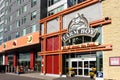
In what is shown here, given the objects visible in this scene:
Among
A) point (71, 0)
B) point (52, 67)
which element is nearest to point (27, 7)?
point (71, 0)

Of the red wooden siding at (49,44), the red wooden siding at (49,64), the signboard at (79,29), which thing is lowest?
the red wooden siding at (49,64)

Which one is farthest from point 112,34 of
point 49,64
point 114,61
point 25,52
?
point 25,52

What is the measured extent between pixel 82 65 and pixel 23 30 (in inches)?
1071

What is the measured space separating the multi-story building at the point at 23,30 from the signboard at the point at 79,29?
12554 millimetres

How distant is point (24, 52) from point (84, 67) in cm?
3556

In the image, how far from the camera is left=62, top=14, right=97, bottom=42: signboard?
113 feet

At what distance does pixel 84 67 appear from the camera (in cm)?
3672

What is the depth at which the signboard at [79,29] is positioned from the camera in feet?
113

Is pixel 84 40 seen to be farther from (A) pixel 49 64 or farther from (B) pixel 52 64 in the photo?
(A) pixel 49 64

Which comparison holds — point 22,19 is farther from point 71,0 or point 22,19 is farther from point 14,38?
point 71,0

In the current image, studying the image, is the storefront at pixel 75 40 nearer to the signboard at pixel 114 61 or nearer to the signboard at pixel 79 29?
the signboard at pixel 79 29

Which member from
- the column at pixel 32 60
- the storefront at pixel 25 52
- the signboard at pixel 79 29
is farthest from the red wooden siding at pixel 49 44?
the column at pixel 32 60

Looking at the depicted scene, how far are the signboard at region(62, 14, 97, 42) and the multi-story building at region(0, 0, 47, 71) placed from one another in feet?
41.2

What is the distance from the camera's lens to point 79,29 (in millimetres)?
36750
